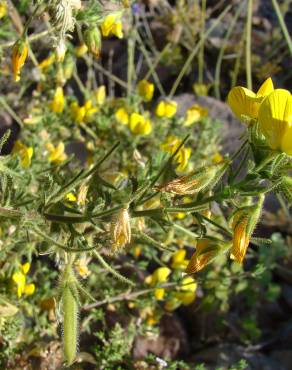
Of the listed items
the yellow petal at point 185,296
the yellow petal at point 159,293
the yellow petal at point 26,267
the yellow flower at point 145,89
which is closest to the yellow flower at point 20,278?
the yellow petal at point 26,267

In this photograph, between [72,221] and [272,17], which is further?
[272,17]

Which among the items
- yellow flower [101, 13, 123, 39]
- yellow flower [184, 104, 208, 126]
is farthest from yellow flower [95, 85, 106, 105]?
yellow flower [101, 13, 123, 39]

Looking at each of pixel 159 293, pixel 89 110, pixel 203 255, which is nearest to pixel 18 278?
pixel 159 293

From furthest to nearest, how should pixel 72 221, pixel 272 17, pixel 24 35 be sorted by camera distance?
pixel 272 17 < pixel 24 35 < pixel 72 221

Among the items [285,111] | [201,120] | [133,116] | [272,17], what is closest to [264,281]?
[201,120]

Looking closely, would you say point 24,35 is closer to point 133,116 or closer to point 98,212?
point 98,212

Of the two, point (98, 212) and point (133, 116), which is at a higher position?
point (98, 212)
